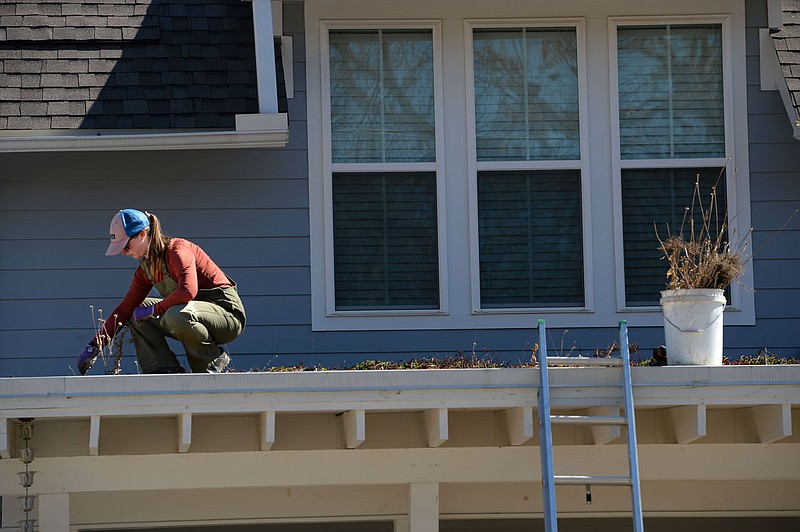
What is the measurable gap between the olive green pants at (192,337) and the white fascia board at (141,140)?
4.76ft

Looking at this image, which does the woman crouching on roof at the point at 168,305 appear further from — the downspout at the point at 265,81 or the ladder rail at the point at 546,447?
the ladder rail at the point at 546,447

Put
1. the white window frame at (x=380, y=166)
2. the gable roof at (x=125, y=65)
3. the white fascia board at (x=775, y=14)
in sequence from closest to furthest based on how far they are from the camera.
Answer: the gable roof at (x=125, y=65) → the white window frame at (x=380, y=166) → the white fascia board at (x=775, y=14)

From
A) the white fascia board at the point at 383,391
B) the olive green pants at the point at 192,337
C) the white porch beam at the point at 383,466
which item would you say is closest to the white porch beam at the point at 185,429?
the white fascia board at the point at 383,391

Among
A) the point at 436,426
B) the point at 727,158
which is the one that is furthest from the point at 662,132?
the point at 436,426

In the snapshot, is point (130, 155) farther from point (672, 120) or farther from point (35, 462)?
point (672, 120)

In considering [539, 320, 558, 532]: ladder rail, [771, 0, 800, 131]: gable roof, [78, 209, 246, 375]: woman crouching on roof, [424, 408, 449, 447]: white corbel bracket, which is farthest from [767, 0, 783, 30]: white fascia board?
[78, 209, 246, 375]: woman crouching on roof

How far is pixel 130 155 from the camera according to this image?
7766 millimetres

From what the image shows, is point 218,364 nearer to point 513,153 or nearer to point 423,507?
point 423,507

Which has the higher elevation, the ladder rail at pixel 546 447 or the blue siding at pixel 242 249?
the blue siding at pixel 242 249

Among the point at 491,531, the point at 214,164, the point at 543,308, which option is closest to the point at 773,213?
the point at 543,308

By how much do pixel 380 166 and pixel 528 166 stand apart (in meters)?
0.97

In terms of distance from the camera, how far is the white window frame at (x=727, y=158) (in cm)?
778

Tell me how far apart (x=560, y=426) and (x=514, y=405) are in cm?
59

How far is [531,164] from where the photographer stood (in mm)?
7848
